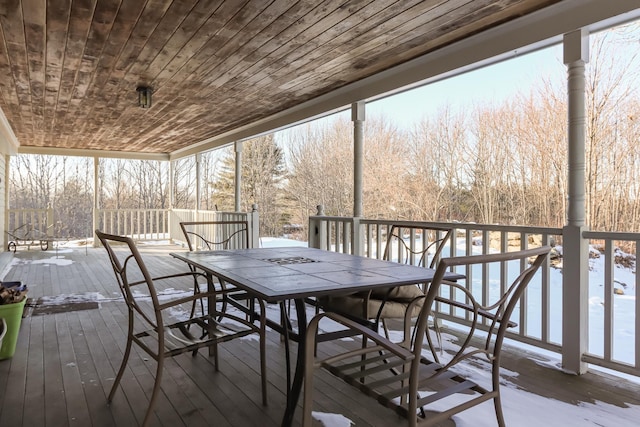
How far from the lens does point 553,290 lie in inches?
219

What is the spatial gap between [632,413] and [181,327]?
231 cm

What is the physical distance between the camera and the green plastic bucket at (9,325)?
104 inches

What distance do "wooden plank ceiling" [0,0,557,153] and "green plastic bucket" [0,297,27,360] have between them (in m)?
1.94

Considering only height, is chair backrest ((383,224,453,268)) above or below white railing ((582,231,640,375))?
above

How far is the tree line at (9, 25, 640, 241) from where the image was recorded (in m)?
5.93

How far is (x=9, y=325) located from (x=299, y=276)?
2.11 meters

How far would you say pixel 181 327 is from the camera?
7.09 ft

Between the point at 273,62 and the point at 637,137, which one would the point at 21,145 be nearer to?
the point at 273,62

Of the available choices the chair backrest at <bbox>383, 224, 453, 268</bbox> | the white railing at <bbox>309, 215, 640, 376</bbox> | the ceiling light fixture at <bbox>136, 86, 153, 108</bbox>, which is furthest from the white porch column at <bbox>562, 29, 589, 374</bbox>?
the ceiling light fixture at <bbox>136, 86, 153, 108</bbox>

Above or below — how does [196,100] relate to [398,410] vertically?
above

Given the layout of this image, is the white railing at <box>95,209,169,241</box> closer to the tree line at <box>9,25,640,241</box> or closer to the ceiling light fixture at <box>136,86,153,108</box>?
the tree line at <box>9,25,640,241</box>

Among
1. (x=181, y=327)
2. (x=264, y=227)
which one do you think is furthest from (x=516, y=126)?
(x=264, y=227)

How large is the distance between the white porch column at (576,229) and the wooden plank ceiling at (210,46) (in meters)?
0.42

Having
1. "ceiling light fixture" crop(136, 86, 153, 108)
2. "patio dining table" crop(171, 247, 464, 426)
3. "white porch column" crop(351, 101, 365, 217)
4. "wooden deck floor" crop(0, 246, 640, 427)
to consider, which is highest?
"ceiling light fixture" crop(136, 86, 153, 108)
